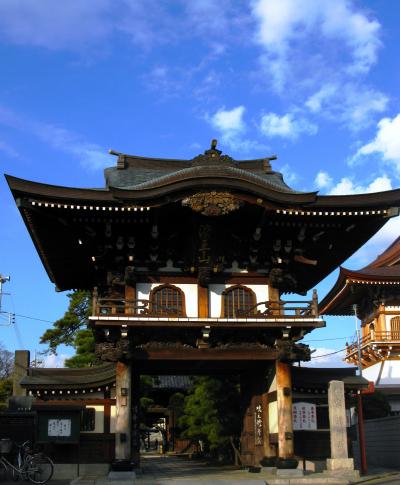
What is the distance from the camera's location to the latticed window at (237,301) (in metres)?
18.8

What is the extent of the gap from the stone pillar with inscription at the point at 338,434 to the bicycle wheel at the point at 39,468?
A: 8.56m

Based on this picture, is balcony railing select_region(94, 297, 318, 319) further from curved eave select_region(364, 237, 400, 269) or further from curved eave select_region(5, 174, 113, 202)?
curved eave select_region(364, 237, 400, 269)

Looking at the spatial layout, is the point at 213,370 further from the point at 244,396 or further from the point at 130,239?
the point at 130,239

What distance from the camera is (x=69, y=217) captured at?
57.8 ft

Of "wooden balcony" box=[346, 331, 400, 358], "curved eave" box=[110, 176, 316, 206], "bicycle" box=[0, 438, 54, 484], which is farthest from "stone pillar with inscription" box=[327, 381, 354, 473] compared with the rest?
"wooden balcony" box=[346, 331, 400, 358]

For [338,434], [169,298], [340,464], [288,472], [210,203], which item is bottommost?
[288,472]

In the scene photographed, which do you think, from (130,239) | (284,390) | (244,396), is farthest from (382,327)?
(130,239)

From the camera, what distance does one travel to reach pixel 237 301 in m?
19.0

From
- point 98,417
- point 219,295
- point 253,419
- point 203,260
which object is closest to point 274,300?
point 219,295

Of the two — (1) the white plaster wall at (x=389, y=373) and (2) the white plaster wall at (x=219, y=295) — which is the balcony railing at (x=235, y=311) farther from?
Answer: (1) the white plaster wall at (x=389, y=373)

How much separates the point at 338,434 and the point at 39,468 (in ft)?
29.9

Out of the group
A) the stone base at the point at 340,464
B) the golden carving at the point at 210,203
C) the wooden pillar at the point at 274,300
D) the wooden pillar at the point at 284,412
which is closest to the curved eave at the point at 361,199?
the golden carving at the point at 210,203

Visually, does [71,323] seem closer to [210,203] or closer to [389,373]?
[389,373]

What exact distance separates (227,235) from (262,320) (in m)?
3.04
